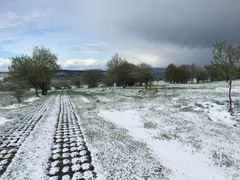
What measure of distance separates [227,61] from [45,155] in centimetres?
1716

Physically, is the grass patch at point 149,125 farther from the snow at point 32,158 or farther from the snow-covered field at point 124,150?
the snow at point 32,158

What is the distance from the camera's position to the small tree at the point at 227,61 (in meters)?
20.6

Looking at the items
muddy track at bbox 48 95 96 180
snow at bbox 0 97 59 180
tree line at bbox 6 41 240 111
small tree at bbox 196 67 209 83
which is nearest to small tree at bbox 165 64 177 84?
tree line at bbox 6 41 240 111

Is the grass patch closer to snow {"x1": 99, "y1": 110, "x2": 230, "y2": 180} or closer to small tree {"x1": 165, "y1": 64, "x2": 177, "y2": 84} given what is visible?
snow {"x1": 99, "y1": 110, "x2": 230, "y2": 180}

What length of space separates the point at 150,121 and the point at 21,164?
1001 cm

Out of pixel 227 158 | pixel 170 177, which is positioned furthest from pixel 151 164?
pixel 227 158

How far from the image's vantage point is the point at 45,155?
32.2 ft

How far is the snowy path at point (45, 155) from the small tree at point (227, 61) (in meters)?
13.3

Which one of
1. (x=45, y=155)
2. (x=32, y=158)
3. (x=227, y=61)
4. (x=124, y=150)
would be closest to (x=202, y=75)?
(x=227, y=61)

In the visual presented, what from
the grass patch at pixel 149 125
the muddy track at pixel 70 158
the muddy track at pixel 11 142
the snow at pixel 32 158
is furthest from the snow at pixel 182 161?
the muddy track at pixel 11 142

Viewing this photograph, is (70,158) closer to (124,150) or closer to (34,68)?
(124,150)

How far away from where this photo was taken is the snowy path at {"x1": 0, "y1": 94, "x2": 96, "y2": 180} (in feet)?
26.1

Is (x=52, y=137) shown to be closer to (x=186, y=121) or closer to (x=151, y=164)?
(x=151, y=164)

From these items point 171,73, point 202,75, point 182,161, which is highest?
point 171,73
